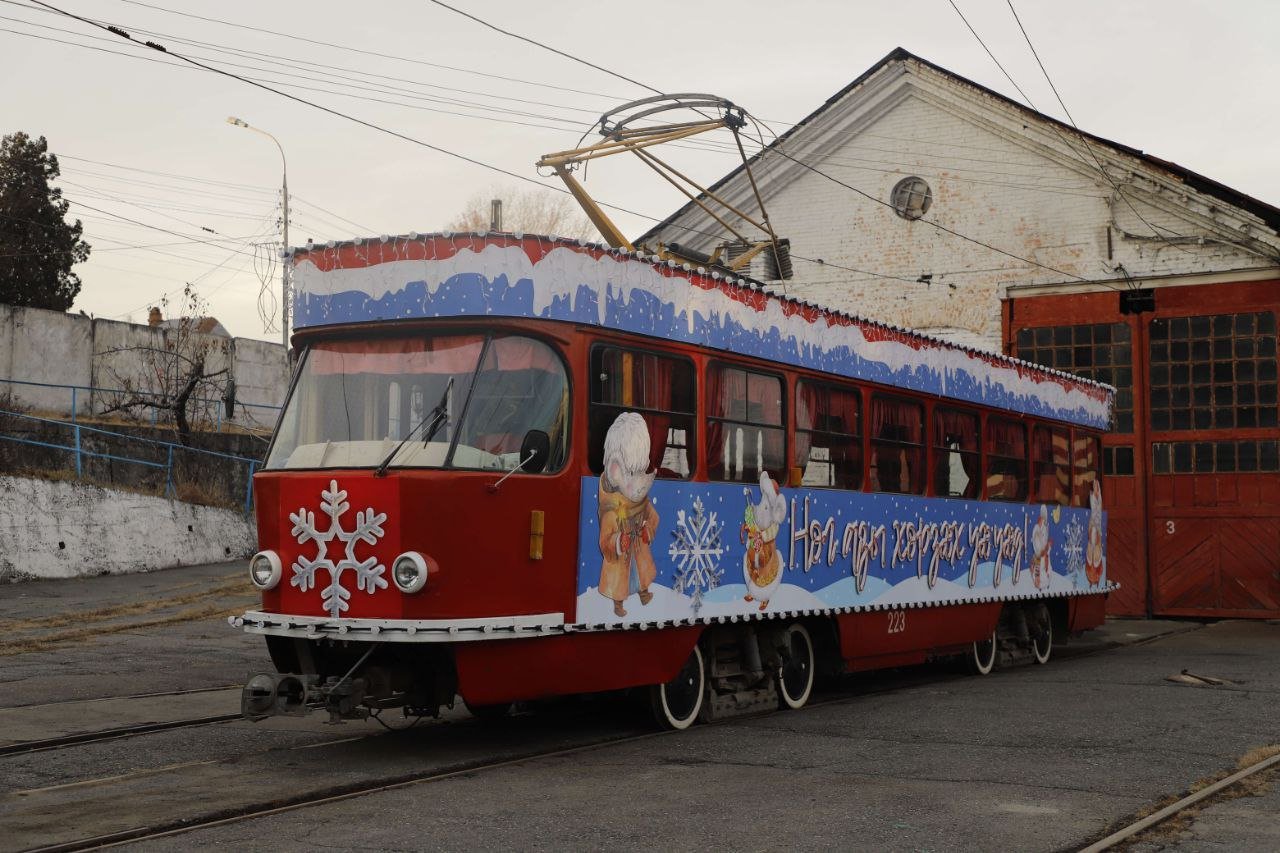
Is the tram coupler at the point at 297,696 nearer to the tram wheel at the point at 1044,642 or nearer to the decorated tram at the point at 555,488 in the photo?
the decorated tram at the point at 555,488

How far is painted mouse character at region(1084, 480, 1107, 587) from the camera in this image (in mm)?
18266

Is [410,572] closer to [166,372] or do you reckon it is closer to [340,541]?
A: [340,541]

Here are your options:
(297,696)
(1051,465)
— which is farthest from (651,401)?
(1051,465)

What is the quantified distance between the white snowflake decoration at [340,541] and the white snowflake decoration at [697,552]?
7.70 ft

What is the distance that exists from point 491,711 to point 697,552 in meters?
1.85

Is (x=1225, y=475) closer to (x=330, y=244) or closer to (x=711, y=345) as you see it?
(x=711, y=345)

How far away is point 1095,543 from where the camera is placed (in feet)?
60.9

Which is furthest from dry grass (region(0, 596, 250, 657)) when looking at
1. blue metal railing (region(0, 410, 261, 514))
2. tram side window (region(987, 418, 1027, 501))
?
tram side window (region(987, 418, 1027, 501))

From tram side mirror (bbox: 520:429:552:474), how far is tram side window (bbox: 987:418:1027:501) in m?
7.52

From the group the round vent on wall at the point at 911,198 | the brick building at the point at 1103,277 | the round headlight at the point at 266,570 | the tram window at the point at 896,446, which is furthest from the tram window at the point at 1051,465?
the round headlight at the point at 266,570

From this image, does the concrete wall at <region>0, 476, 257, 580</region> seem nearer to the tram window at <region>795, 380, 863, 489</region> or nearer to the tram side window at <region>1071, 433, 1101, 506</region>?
the tram window at <region>795, 380, 863, 489</region>

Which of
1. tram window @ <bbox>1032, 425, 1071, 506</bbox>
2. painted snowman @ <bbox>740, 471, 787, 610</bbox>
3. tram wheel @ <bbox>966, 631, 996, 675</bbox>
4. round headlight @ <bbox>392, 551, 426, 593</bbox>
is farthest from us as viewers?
tram window @ <bbox>1032, 425, 1071, 506</bbox>

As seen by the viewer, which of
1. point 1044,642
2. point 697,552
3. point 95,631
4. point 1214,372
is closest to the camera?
point 697,552

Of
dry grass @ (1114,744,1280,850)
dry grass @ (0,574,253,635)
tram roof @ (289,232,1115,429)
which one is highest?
tram roof @ (289,232,1115,429)
